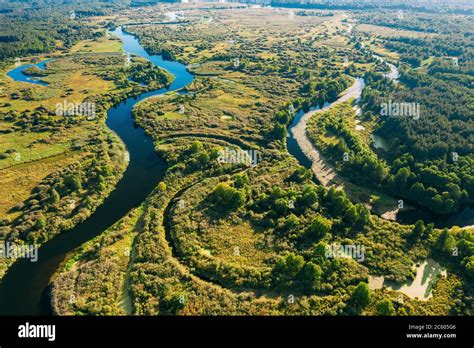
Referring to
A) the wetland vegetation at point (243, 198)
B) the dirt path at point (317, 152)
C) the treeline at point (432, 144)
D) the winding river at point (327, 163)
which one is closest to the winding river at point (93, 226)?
the wetland vegetation at point (243, 198)

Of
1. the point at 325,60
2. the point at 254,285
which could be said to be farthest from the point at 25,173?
the point at 325,60

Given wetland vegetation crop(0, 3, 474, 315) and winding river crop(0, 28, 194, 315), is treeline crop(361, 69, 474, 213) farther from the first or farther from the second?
winding river crop(0, 28, 194, 315)

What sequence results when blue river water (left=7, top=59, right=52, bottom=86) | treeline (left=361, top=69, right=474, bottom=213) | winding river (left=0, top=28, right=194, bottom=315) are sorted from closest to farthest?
winding river (left=0, top=28, right=194, bottom=315) → treeline (left=361, top=69, right=474, bottom=213) → blue river water (left=7, top=59, right=52, bottom=86)

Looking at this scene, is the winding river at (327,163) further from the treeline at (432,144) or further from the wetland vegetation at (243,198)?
the treeline at (432,144)

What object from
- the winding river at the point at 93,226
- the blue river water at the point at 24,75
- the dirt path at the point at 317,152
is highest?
the blue river water at the point at 24,75

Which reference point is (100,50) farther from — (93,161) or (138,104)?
(93,161)

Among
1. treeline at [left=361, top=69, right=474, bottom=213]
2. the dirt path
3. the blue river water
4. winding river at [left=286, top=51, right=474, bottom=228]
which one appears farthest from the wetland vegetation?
the blue river water

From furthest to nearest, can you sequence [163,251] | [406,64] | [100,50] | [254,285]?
1. [100,50]
2. [406,64]
3. [163,251]
4. [254,285]

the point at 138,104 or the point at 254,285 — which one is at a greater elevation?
the point at 138,104
